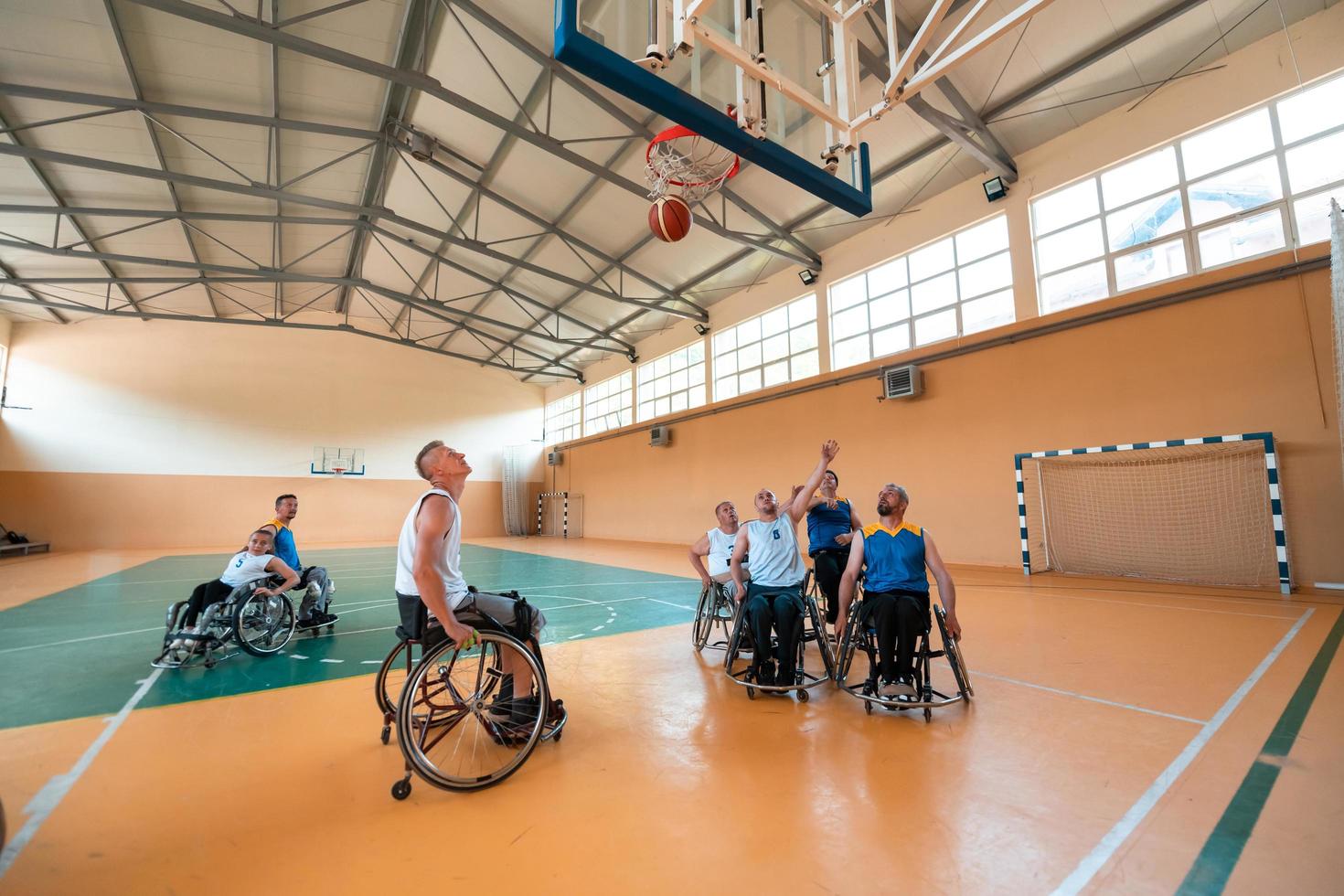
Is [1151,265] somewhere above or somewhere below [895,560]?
above

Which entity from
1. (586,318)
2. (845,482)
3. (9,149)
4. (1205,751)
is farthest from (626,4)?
(586,318)

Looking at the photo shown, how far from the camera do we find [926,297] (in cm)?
929

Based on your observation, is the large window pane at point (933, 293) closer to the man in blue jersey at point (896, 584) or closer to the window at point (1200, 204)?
the window at point (1200, 204)

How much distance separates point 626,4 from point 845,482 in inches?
325

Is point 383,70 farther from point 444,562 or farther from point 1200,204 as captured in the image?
point 1200,204

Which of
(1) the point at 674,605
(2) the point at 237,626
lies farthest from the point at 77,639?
(1) the point at 674,605

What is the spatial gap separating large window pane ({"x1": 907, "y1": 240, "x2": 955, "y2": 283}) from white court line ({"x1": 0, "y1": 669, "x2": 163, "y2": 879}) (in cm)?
1053

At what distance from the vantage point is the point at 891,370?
9.30m

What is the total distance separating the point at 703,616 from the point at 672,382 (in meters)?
11.4

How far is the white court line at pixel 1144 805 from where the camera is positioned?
5.15ft

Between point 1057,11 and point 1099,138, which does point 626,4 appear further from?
point 1099,138

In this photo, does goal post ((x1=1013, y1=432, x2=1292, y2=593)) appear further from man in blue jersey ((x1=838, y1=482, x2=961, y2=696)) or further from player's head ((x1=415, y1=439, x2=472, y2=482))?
player's head ((x1=415, y1=439, x2=472, y2=482))

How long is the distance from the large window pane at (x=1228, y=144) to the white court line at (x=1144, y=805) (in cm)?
656

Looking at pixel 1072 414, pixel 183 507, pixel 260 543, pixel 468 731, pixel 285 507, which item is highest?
pixel 1072 414
